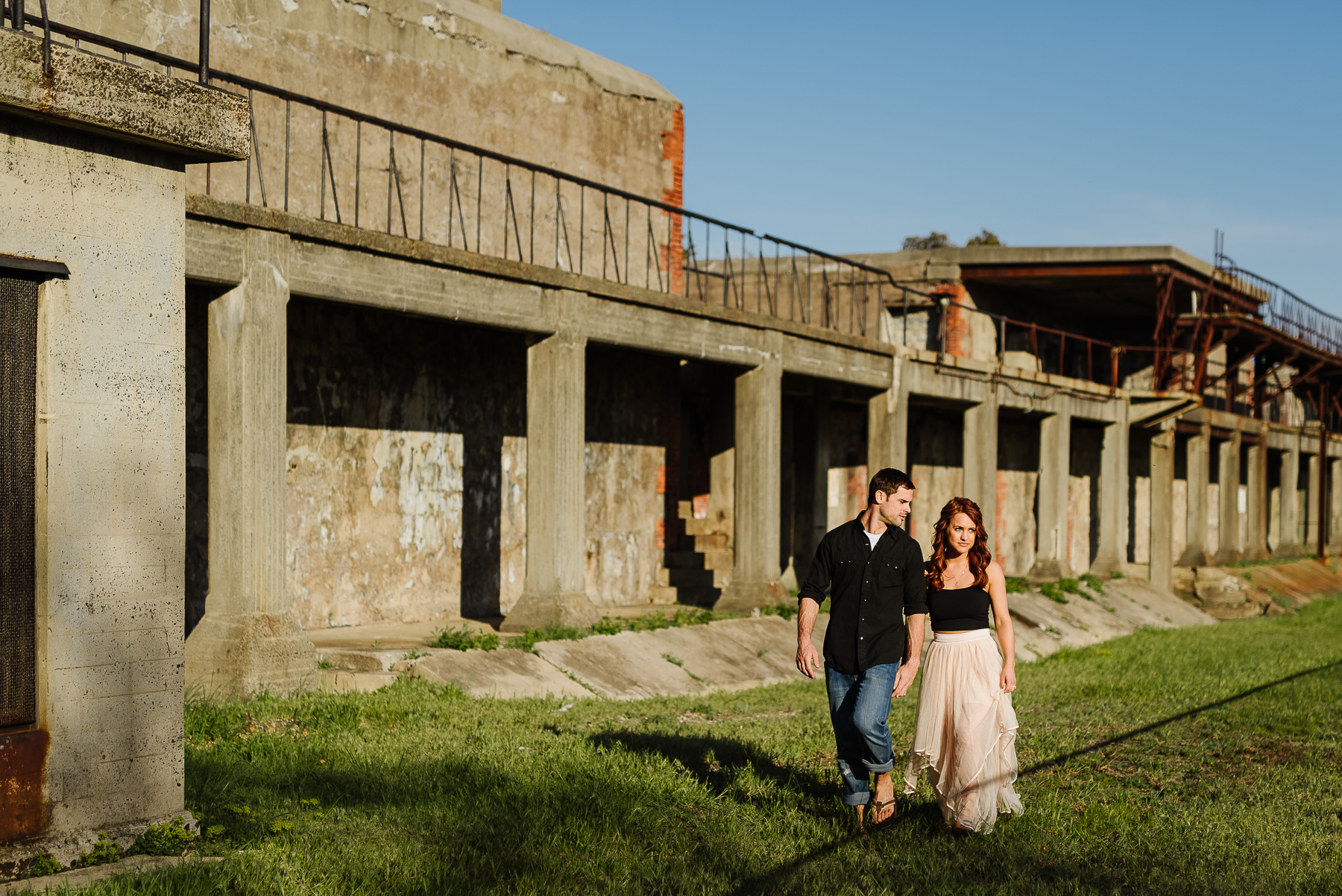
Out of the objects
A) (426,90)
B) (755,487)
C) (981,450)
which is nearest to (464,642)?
(755,487)

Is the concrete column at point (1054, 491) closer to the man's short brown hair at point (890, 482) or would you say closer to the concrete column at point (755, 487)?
the concrete column at point (755, 487)

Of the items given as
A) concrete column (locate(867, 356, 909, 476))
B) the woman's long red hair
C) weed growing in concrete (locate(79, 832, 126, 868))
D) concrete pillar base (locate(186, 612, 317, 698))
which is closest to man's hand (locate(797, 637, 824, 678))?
the woman's long red hair

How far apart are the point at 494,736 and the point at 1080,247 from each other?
1911 centimetres

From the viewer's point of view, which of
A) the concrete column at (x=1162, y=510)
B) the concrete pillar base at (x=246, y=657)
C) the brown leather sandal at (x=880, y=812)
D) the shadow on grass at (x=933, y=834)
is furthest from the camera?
the concrete column at (x=1162, y=510)

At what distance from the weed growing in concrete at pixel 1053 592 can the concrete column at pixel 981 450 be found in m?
1.32

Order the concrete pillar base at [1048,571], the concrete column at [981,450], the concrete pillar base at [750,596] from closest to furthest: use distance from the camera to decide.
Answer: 1. the concrete pillar base at [750,596]
2. the concrete column at [981,450]
3. the concrete pillar base at [1048,571]

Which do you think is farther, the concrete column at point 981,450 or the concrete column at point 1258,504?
the concrete column at point 1258,504

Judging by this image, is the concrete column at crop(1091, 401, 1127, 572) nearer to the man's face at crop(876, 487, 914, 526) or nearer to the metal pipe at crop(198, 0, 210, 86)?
the man's face at crop(876, 487, 914, 526)

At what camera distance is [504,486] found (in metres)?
15.0

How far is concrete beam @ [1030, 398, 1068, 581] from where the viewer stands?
72.0 feet

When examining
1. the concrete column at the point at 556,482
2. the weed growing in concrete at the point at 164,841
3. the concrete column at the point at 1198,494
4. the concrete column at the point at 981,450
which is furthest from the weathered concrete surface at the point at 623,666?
the concrete column at the point at 1198,494

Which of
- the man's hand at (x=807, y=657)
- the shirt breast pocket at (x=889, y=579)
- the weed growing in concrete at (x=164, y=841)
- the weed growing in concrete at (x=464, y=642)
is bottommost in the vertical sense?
the weed growing in concrete at (x=464, y=642)

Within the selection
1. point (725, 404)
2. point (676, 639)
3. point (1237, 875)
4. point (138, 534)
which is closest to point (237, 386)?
point (138, 534)

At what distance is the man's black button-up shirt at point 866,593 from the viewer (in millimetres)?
6027
